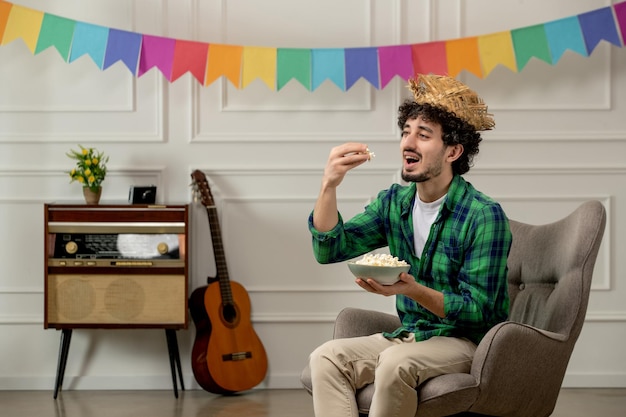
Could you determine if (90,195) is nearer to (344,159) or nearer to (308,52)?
(308,52)

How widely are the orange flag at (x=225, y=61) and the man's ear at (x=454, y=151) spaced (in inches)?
67.4

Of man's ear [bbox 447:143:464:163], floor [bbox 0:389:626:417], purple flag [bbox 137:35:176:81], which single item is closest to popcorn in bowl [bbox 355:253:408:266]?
man's ear [bbox 447:143:464:163]

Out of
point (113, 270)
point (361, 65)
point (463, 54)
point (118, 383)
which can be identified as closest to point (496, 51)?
point (463, 54)

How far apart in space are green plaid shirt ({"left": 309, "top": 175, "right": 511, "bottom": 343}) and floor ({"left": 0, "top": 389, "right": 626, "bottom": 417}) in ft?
4.29

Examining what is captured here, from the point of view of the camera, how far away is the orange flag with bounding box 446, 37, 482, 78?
13.7ft

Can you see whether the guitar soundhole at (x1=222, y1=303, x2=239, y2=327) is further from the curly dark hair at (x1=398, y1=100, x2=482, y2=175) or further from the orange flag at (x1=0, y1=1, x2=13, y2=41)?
the curly dark hair at (x1=398, y1=100, x2=482, y2=175)

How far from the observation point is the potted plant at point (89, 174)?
161 inches

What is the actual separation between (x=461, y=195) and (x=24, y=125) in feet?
8.27

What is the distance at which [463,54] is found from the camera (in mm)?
4191

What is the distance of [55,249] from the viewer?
13.2 feet

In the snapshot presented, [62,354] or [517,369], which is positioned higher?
[517,369]

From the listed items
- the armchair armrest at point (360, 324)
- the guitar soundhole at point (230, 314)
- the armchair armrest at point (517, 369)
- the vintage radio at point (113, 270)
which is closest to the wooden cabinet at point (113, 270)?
the vintage radio at point (113, 270)

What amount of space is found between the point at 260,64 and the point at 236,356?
135 centimetres

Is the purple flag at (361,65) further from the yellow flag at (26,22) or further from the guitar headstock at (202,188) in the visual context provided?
the yellow flag at (26,22)
